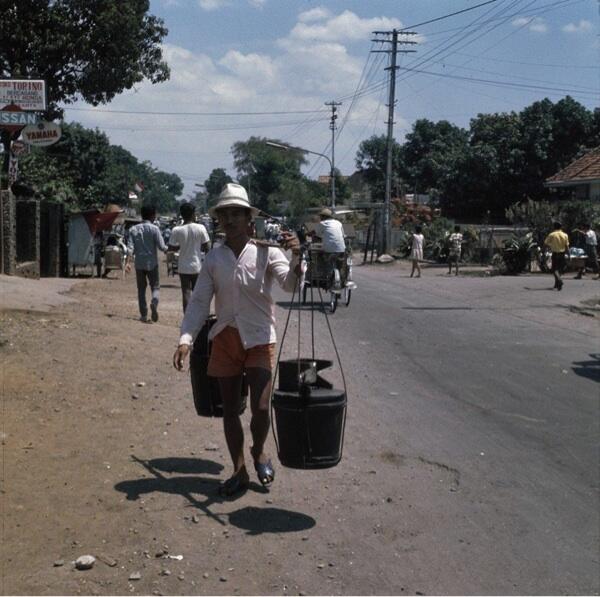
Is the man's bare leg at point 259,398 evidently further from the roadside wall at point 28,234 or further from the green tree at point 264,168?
the green tree at point 264,168

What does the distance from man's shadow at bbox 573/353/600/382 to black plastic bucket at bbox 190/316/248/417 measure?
6.82m

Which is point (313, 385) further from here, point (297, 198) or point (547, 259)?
point (297, 198)

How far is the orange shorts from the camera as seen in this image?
17.5 ft

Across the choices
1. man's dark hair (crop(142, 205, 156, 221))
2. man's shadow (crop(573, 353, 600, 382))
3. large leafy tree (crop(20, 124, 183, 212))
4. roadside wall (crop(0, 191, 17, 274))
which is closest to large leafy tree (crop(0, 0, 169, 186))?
large leafy tree (crop(20, 124, 183, 212))

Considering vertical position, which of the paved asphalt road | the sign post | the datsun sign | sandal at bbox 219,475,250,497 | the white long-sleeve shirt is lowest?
the paved asphalt road

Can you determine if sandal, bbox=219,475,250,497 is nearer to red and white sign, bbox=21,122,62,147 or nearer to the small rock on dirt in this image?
the small rock on dirt

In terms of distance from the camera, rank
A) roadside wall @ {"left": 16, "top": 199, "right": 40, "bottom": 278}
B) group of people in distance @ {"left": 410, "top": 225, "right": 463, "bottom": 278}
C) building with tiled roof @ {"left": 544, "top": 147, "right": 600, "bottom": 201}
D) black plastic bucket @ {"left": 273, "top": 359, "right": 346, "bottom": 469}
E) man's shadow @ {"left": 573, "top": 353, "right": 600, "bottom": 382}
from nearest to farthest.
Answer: black plastic bucket @ {"left": 273, "top": 359, "right": 346, "bottom": 469}, man's shadow @ {"left": 573, "top": 353, "right": 600, "bottom": 382}, roadside wall @ {"left": 16, "top": 199, "right": 40, "bottom": 278}, group of people in distance @ {"left": 410, "top": 225, "right": 463, "bottom": 278}, building with tiled roof @ {"left": 544, "top": 147, "right": 600, "bottom": 201}

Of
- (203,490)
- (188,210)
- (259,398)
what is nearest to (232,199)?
(259,398)

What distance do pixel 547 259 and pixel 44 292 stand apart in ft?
65.1

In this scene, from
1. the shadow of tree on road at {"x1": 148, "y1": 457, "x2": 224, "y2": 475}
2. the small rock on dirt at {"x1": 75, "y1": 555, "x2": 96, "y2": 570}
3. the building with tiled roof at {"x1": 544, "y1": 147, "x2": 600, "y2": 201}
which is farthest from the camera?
the building with tiled roof at {"x1": 544, "y1": 147, "x2": 600, "y2": 201}

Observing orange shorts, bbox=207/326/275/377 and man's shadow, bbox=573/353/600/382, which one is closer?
orange shorts, bbox=207/326/275/377

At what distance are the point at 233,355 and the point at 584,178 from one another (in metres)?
33.3

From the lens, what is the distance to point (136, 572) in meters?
4.57

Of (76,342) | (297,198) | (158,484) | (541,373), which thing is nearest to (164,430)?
(158,484)
